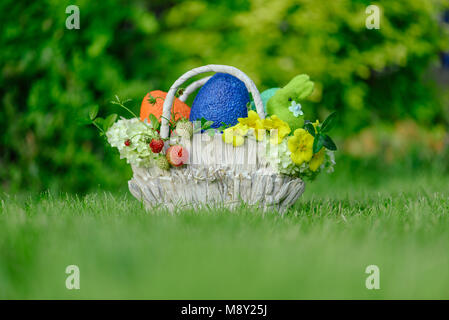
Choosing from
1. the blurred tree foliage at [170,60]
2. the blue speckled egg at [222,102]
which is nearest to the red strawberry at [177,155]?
the blue speckled egg at [222,102]

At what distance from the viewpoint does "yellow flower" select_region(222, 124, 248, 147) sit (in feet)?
7.00

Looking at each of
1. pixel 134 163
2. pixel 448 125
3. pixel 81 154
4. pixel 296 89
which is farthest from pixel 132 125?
pixel 448 125

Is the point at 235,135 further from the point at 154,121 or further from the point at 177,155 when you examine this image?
the point at 154,121

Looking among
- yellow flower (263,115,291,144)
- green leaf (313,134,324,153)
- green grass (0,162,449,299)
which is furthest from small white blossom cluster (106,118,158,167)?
green leaf (313,134,324,153)

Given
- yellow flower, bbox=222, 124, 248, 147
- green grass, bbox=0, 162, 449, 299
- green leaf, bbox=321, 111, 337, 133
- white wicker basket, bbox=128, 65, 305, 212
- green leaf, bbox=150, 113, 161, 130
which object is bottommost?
green grass, bbox=0, 162, 449, 299

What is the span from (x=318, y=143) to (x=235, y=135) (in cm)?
40

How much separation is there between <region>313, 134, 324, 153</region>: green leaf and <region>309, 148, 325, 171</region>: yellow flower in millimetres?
100

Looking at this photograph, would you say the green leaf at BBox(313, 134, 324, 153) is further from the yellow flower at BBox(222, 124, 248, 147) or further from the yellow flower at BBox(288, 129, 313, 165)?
the yellow flower at BBox(222, 124, 248, 147)

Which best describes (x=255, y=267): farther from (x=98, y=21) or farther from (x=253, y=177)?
(x=98, y=21)

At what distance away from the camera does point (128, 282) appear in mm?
1375

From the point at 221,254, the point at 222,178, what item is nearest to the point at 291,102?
the point at 222,178

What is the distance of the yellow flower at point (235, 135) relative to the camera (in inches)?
84.0

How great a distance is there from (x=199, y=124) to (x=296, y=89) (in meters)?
0.53

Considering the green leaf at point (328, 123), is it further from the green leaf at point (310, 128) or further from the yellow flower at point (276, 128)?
the yellow flower at point (276, 128)
